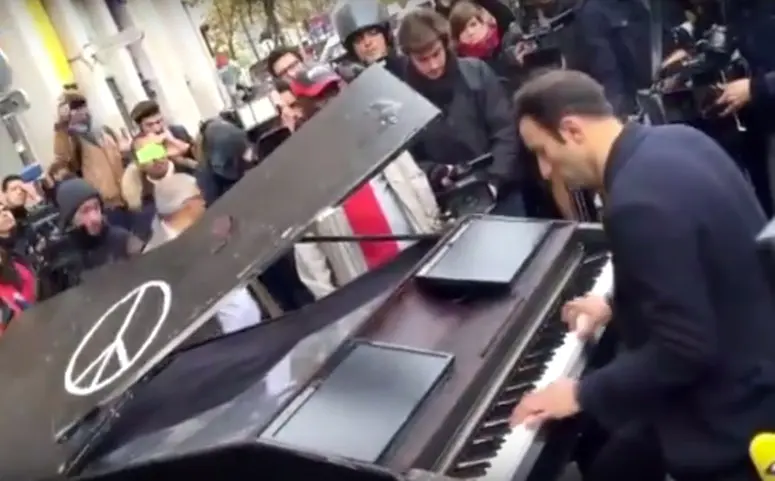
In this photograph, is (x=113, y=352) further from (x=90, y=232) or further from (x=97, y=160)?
(x=97, y=160)

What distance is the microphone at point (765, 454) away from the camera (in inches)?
80.4

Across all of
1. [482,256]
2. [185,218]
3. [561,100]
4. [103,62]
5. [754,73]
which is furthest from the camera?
[103,62]

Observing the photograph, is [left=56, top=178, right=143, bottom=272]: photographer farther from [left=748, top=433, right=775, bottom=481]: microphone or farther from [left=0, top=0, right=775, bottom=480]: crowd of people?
[left=748, top=433, right=775, bottom=481]: microphone

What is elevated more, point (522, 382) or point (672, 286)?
point (672, 286)

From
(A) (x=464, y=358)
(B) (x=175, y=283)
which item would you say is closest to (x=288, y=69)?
(B) (x=175, y=283)

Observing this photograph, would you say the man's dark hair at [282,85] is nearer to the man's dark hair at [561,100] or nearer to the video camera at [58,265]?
the video camera at [58,265]

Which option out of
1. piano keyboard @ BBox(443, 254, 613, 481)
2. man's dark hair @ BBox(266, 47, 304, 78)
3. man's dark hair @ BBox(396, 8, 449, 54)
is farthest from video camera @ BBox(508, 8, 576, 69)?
piano keyboard @ BBox(443, 254, 613, 481)

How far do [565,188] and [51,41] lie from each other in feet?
49.1

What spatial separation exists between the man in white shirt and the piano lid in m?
0.78

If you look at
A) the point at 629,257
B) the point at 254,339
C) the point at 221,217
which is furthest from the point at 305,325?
the point at 629,257

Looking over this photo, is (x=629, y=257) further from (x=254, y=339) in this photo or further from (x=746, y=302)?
(x=254, y=339)

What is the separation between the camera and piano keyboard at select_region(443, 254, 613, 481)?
7.27ft

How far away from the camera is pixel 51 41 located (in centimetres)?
1703

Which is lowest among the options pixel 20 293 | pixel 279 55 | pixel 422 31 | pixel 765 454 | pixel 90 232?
pixel 765 454
